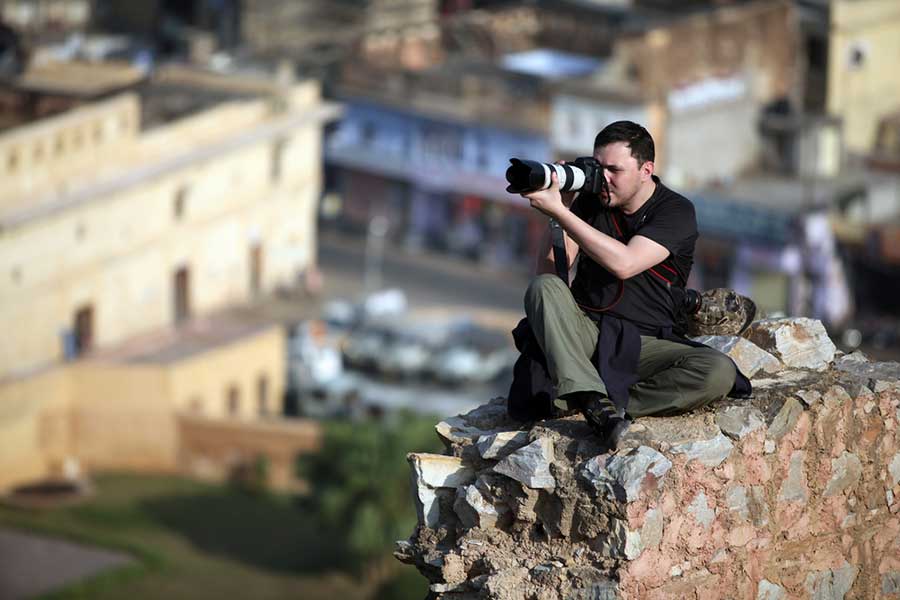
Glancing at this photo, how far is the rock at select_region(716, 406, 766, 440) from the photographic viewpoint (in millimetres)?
10711

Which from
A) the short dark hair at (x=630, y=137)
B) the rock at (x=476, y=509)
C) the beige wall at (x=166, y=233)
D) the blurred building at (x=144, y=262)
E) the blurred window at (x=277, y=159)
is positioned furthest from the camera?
the blurred window at (x=277, y=159)

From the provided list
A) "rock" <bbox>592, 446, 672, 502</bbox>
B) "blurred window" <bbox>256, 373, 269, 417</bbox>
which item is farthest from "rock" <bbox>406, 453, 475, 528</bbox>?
"blurred window" <bbox>256, 373, 269, 417</bbox>

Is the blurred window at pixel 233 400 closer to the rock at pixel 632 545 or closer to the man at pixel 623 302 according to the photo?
the man at pixel 623 302

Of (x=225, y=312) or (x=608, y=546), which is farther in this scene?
(x=225, y=312)

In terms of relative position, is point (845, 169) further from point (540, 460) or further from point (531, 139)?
point (540, 460)

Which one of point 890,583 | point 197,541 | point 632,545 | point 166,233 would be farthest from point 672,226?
point 166,233

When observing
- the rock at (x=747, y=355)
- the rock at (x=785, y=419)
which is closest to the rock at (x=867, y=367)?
the rock at (x=747, y=355)

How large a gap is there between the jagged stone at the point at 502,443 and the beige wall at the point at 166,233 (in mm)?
37325

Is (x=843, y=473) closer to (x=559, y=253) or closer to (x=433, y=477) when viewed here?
(x=559, y=253)

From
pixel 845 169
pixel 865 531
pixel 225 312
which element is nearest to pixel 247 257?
pixel 225 312

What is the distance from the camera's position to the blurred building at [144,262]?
47438mm

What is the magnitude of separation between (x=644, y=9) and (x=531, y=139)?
32.4ft

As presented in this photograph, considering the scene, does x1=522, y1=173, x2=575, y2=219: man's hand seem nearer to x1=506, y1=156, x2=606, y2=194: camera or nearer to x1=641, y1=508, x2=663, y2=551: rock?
x1=506, y1=156, x2=606, y2=194: camera

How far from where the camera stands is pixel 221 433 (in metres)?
47.6
